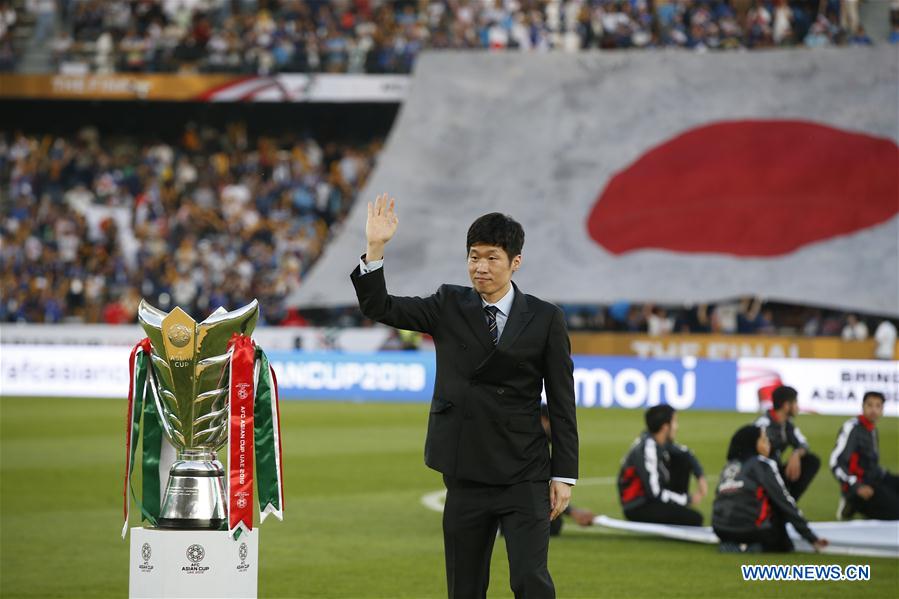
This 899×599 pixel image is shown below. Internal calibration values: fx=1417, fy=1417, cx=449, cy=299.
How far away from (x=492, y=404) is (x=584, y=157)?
1243 inches

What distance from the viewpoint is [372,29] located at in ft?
132

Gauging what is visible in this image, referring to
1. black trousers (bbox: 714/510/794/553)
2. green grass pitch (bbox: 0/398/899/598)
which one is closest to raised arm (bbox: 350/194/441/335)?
green grass pitch (bbox: 0/398/899/598)

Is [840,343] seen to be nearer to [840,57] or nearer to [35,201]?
[840,57]

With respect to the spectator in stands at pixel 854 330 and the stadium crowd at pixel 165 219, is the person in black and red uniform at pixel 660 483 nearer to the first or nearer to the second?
the spectator in stands at pixel 854 330

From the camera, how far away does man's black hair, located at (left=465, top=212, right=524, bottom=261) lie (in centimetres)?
584

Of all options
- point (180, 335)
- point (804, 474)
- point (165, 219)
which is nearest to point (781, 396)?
point (804, 474)

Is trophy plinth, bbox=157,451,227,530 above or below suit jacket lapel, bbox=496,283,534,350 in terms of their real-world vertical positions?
below

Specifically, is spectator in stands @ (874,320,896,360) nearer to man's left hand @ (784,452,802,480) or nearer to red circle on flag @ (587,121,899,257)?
red circle on flag @ (587,121,899,257)

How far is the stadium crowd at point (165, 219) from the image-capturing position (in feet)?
116

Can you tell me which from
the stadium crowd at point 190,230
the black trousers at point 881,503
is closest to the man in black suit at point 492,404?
the black trousers at point 881,503

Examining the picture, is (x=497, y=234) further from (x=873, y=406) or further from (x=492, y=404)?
(x=873, y=406)

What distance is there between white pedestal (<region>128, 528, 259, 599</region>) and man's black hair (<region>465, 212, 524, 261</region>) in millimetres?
1519

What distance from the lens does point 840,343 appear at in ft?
97.8

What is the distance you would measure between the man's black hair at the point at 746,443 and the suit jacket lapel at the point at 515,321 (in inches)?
239
